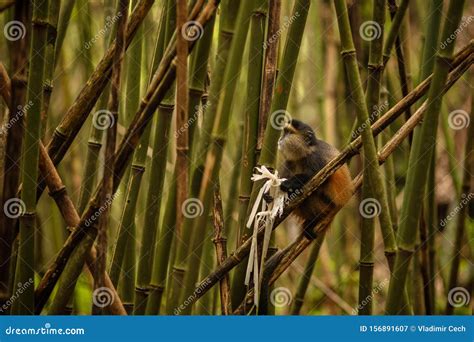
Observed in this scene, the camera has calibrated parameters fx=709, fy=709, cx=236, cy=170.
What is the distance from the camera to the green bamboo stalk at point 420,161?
1.55 metres

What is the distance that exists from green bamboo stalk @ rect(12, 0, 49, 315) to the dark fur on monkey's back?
1101 millimetres

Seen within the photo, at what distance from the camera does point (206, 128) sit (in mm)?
1643

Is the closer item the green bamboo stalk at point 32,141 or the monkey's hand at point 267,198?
the green bamboo stalk at point 32,141

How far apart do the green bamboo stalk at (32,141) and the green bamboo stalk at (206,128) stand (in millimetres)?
365

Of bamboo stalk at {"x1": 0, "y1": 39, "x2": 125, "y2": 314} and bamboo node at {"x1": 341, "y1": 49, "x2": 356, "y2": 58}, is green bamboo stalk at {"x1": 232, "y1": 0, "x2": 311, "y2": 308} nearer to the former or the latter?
bamboo node at {"x1": 341, "y1": 49, "x2": 356, "y2": 58}

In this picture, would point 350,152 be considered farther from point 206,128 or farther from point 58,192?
point 58,192

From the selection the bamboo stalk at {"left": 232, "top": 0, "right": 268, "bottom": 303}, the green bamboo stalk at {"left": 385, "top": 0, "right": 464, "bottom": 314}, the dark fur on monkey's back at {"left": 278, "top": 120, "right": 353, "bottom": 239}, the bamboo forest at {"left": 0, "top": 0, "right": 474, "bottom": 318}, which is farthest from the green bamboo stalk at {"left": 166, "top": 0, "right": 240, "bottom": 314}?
the dark fur on monkey's back at {"left": 278, "top": 120, "right": 353, "bottom": 239}

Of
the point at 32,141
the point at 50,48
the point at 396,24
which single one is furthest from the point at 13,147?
the point at 396,24

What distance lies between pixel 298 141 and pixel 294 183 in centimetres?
22

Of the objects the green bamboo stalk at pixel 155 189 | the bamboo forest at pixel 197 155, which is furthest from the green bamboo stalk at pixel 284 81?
the green bamboo stalk at pixel 155 189

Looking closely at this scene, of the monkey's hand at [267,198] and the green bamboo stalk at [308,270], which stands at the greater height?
the monkey's hand at [267,198]

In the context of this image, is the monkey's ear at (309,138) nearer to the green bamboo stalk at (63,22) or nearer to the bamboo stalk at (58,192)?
the green bamboo stalk at (63,22)

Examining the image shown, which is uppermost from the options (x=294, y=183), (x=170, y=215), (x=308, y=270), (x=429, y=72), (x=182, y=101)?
(x=429, y=72)

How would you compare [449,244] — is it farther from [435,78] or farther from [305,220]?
[435,78]
